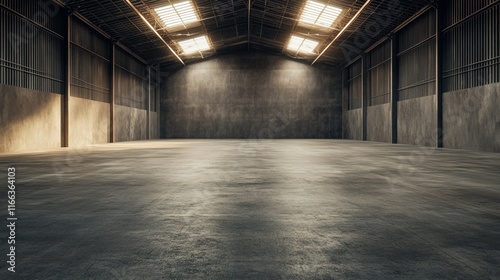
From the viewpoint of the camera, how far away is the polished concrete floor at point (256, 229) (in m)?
3.26

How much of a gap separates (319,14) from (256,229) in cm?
2676

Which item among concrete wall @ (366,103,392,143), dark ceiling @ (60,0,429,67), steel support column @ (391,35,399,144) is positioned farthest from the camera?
concrete wall @ (366,103,392,143)

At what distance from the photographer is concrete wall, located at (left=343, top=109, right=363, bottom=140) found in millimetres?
38125

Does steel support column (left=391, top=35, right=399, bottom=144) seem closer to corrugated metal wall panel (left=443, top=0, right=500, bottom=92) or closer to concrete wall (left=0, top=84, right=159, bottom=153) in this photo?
corrugated metal wall panel (left=443, top=0, right=500, bottom=92)

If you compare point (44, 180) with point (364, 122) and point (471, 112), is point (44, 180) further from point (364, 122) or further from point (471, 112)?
point (364, 122)

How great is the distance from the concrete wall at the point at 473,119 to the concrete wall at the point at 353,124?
15.2 m

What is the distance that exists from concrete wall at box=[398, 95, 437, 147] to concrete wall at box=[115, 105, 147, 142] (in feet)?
69.1

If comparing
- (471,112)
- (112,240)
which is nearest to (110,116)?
(471,112)

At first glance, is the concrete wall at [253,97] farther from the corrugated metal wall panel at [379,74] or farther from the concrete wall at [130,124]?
the corrugated metal wall panel at [379,74]

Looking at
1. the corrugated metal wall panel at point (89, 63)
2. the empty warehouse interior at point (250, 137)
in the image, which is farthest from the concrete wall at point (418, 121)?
the corrugated metal wall panel at point (89, 63)

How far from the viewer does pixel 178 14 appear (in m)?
28.8

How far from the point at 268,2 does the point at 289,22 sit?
3.72 m

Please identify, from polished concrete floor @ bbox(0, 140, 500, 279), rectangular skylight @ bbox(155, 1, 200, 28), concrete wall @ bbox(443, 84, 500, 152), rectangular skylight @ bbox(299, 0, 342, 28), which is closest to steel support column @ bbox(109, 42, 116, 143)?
rectangular skylight @ bbox(155, 1, 200, 28)

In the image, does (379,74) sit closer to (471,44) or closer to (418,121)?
(418,121)
